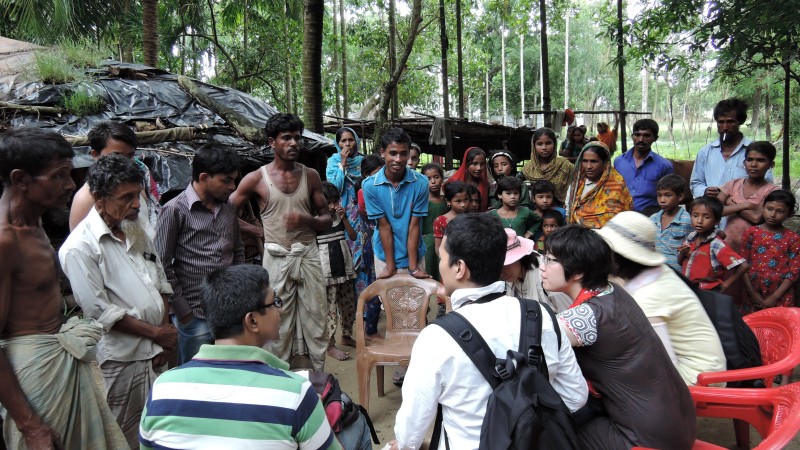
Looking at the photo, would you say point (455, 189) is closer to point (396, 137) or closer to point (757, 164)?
point (396, 137)

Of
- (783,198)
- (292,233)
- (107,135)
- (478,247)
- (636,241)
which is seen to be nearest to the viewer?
(478,247)

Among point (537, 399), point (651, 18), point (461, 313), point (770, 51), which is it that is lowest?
point (537, 399)

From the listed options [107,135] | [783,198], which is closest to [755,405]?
[783,198]

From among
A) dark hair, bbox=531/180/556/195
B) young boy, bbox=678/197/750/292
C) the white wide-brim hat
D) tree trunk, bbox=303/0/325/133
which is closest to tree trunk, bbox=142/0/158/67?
tree trunk, bbox=303/0/325/133

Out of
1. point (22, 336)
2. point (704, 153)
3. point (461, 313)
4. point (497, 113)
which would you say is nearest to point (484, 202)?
point (704, 153)

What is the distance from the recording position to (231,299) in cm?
162

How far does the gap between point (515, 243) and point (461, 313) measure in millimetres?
1374

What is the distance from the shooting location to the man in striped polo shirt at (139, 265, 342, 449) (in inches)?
55.9

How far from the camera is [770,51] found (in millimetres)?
4695

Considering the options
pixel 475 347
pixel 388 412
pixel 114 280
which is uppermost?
pixel 114 280

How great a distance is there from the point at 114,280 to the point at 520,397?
6.08 feet

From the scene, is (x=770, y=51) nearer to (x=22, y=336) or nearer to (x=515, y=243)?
(x=515, y=243)

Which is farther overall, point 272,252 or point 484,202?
point 484,202

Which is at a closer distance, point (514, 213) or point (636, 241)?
point (636, 241)
